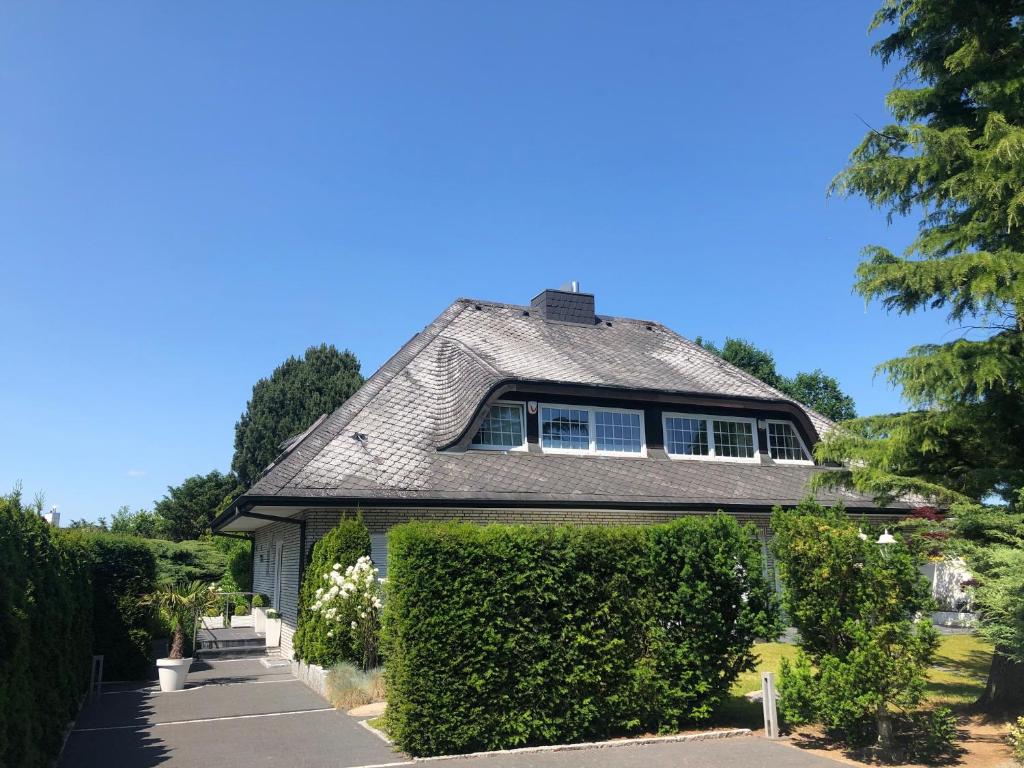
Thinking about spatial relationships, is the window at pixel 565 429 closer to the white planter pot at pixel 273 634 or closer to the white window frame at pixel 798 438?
the white window frame at pixel 798 438

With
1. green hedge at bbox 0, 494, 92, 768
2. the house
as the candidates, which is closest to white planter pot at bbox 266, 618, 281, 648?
the house

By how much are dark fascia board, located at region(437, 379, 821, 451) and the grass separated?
6.00 m

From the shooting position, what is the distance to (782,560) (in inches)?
364

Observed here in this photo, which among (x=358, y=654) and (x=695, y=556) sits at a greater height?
(x=695, y=556)

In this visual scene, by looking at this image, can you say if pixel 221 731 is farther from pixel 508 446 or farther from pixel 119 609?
pixel 508 446

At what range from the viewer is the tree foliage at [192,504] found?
49078mm

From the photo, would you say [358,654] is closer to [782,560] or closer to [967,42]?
[782,560]

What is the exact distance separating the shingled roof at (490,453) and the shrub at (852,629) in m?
7.09

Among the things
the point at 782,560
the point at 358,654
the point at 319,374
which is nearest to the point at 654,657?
the point at 782,560

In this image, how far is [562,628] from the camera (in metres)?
9.20

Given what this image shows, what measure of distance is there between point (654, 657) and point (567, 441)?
890 centimetres

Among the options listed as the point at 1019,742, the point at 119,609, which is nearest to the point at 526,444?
Answer: the point at 119,609

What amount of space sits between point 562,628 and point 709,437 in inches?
462

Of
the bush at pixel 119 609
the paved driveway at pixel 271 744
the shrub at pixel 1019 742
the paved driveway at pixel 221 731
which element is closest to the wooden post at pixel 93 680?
the paved driveway at pixel 221 731
